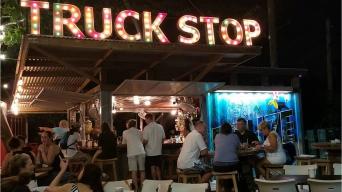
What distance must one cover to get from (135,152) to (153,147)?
17.2 inches

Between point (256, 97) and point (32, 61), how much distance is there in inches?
264

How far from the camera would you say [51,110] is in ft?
55.2

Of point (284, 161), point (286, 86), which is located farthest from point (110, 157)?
point (286, 86)

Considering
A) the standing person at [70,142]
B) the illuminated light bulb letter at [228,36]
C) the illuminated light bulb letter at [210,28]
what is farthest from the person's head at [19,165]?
the illuminated light bulb letter at [228,36]

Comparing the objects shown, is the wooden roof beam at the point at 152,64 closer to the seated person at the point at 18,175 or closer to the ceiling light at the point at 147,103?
the ceiling light at the point at 147,103

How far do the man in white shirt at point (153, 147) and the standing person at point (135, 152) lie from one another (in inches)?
6.5

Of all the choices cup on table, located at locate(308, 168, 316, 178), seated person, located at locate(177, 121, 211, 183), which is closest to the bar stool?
seated person, located at locate(177, 121, 211, 183)

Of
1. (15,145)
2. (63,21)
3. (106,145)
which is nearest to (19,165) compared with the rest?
(15,145)

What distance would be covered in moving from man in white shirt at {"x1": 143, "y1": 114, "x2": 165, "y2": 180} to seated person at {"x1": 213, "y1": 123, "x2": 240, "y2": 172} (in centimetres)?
184

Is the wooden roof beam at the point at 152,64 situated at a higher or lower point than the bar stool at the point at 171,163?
higher

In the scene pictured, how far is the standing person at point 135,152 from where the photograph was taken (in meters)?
9.41

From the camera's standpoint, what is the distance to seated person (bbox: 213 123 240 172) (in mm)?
8055

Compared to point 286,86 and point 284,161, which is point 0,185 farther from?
point 286,86

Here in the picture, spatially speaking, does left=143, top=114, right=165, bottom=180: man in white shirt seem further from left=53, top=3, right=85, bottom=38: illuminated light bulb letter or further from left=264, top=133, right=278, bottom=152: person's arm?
left=53, top=3, right=85, bottom=38: illuminated light bulb letter
